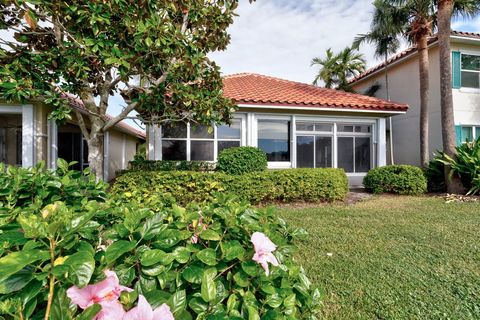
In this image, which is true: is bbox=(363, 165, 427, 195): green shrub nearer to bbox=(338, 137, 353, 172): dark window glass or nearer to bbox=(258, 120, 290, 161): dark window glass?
bbox=(338, 137, 353, 172): dark window glass

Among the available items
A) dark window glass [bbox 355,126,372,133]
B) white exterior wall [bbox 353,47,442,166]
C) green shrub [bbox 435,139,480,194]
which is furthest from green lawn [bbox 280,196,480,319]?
white exterior wall [bbox 353,47,442,166]

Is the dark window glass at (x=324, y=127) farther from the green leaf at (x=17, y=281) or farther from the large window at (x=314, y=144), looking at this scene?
the green leaf at (x=17, y=281)

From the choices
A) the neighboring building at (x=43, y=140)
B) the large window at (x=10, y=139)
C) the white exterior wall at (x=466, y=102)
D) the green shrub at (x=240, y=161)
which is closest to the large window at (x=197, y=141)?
the green shrub at (x=240, y=161)

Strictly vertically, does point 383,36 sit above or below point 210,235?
above

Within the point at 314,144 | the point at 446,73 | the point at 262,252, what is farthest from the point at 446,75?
the point at 262,252

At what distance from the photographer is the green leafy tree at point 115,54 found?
417 centimetres

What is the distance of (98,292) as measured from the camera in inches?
33.2

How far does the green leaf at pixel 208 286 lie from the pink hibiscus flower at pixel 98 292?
278 millimetres

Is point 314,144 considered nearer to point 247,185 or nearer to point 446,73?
point 247,185

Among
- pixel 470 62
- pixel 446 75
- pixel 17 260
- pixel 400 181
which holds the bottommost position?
pixel 400 181

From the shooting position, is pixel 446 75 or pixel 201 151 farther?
pixel 201 151

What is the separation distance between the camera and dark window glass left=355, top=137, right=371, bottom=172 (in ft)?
38.5

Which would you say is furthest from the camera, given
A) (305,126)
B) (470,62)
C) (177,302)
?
(470,62)

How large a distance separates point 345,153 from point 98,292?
12.1 meters
